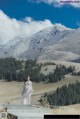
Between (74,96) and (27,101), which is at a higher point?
(74,96)

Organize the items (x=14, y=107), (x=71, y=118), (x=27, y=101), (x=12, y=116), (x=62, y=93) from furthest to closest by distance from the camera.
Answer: (x=62, y=93) → (x=27, y=101) → (x=14, y=107) → (x=12, y=116) → (x=71, y=118)

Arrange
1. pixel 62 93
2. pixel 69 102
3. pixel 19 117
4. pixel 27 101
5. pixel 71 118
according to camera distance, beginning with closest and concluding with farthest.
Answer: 1. pixel 71 118
2. pixel 19 117
3. pixel 27 101
4. pixel 69 102
5. pixel 62 93

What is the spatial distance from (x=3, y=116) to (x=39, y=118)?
12.0 ft

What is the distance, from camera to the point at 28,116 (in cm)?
1894

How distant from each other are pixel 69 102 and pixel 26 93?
5870 inches

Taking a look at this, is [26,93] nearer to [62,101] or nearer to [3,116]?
[3,116]

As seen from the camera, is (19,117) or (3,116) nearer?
(19,117)

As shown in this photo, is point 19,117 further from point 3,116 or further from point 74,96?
point 74,96

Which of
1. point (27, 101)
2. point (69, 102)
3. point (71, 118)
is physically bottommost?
point (71, 118)

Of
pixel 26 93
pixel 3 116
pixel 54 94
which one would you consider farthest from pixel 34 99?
pixel 3 116

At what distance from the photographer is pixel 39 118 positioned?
63.2 feet

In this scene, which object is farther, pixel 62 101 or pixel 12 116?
pixel 62 101

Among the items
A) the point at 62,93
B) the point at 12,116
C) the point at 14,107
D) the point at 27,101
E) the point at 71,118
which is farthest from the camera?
the point at 62,93

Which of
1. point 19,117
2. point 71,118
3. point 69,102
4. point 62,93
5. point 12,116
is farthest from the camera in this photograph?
point 62,93
